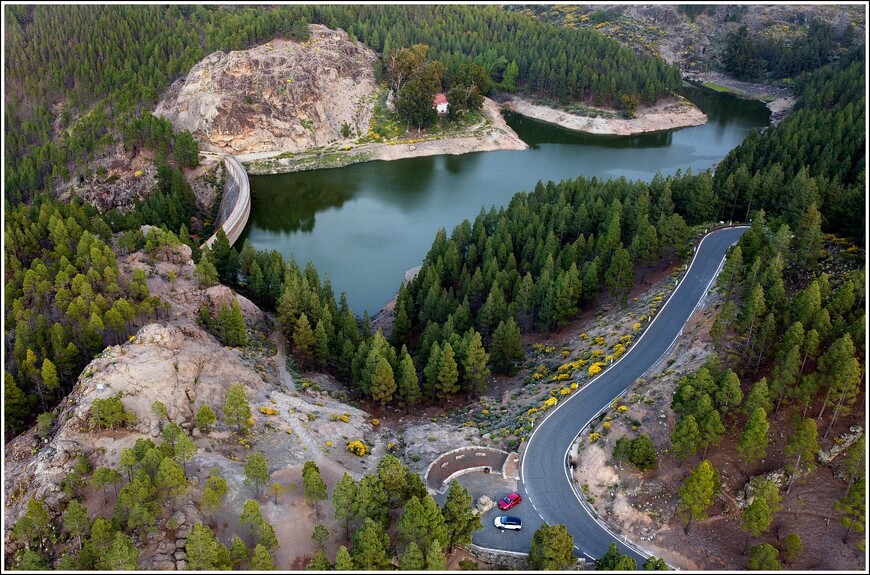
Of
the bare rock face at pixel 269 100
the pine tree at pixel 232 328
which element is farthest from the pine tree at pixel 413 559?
the bare rock face at pixel 269 100

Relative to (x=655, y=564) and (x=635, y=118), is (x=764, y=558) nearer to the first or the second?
(x=655, y=564)

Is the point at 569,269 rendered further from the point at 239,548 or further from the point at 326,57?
the point at 326,57

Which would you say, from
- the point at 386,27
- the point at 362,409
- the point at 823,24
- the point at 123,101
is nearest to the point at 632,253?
the point at 362,409

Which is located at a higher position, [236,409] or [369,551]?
[236,409]

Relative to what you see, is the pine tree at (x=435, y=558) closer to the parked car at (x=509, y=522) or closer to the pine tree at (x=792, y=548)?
the parked car at (x=509, y=522)

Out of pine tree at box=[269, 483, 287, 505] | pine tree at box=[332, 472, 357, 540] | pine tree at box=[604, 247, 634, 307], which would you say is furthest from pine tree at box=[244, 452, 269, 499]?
pine tree at box=[604, 247, 634, 307]

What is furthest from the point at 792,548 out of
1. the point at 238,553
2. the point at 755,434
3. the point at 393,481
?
the point at 238,553

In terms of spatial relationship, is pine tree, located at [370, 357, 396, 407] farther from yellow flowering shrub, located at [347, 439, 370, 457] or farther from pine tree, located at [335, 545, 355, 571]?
pine tree, located at [335, 545, 355, 571]
